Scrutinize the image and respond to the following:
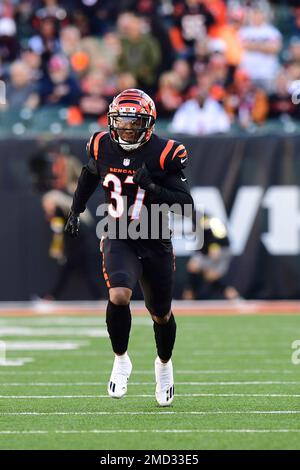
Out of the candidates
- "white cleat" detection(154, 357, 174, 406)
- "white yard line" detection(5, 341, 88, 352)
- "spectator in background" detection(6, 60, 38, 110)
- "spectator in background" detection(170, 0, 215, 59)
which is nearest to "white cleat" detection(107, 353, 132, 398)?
"white cleat" detection(154, 357, 174, 406)

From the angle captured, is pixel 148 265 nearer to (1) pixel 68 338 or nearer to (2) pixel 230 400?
(2) pixel 230 400

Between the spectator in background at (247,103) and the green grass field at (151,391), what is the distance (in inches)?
140

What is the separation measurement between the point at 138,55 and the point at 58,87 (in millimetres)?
1150

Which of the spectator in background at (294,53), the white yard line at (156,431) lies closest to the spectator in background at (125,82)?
the spectator in background at (294,53)

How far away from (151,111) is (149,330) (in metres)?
5.33

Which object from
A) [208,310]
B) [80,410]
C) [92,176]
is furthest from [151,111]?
[208,310]

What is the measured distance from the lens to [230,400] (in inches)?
262

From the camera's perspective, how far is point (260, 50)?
15391mm

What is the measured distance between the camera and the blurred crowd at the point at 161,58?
48.2ft

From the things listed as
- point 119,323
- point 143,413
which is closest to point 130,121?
point 119,323

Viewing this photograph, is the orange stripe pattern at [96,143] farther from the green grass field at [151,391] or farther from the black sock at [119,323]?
the green grass field at [151,391]

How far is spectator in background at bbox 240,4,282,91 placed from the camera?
15328 mm

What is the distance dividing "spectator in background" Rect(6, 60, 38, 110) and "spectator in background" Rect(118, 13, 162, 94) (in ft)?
3.95

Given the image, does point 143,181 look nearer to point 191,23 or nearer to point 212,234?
point 212,234
